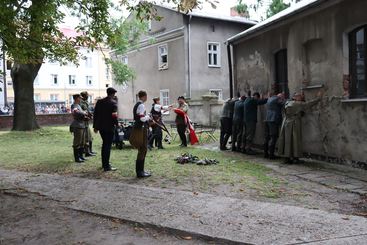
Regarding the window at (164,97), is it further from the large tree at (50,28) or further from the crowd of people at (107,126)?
the large tree at (50,28)

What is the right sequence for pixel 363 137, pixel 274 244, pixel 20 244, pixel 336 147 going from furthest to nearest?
1. pixel 336 147
2. pixel 363 137
3. pixel 20 244
4. pixel 274 244

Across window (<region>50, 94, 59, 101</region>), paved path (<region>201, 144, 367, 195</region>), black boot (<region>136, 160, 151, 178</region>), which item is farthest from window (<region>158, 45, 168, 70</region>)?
window (<region>50, 94, 59, 101</region>)

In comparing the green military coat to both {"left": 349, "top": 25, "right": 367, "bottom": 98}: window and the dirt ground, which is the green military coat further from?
the dirt ground

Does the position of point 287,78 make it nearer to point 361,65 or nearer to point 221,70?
point 361,65

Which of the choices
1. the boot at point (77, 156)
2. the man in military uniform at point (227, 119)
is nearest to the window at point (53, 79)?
the man in military uniform at point (227, 119)

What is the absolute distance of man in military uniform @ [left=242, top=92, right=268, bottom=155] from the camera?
13008 mm

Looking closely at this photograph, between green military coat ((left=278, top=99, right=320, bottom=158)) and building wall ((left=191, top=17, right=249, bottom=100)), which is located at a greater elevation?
building wall ((left=191, top=17, right=249, bottom=100))

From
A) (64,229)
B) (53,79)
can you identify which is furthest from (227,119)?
(53,79)

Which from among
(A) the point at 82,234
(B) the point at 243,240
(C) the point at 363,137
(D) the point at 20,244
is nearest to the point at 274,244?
(B) the point at 243,240

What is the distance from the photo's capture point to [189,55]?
29906 mm

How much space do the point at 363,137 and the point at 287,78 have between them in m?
3.65

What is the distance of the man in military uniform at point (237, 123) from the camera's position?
44.5 ft

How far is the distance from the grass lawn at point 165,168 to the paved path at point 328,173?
1.90 feet

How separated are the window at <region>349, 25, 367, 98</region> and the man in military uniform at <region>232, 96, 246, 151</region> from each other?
405cm
